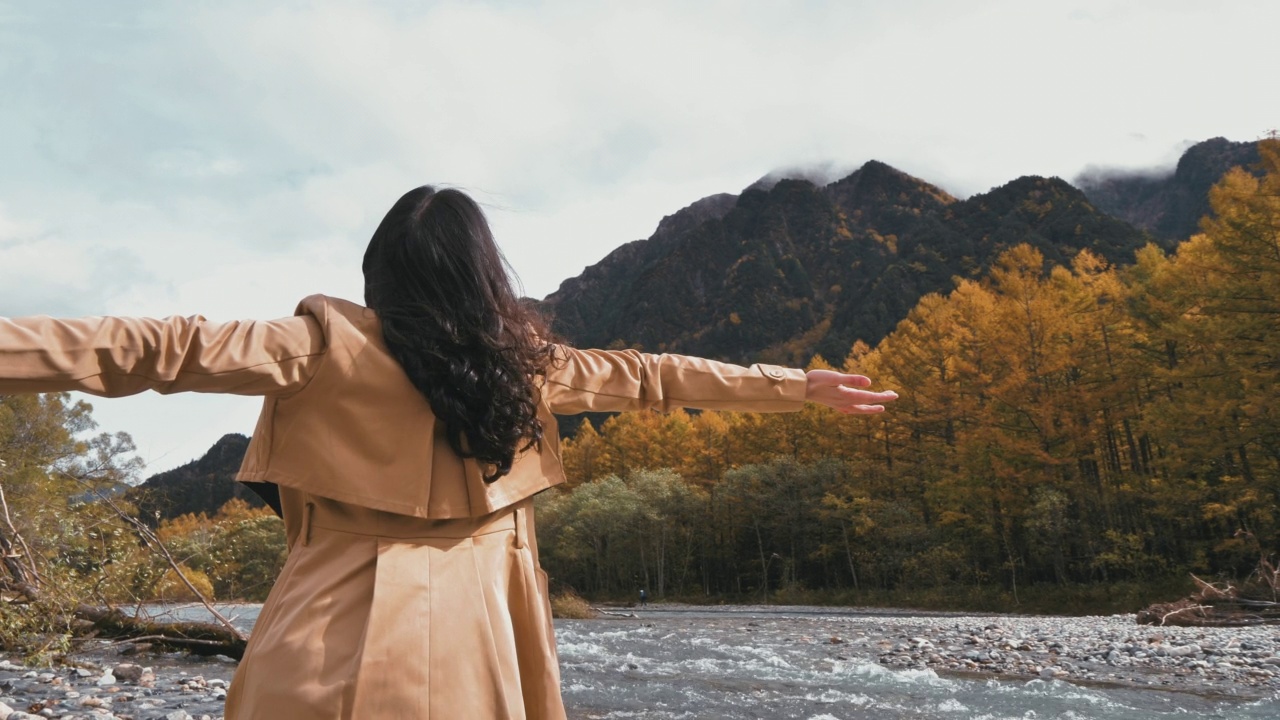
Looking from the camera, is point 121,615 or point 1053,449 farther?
point 1053,449

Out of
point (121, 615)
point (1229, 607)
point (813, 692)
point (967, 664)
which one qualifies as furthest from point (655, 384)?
point (1229, 607)

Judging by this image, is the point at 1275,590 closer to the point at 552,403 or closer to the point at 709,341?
the point at 552,403

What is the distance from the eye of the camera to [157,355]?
1127 mm

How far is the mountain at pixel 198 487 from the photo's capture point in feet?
28.1

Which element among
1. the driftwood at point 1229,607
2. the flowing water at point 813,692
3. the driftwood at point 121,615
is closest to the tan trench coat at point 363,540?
the driftwood at point 121,615

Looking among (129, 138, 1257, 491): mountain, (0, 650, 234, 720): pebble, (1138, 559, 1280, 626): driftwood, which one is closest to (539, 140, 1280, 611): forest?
(1138, 559, 1280, 626): driftwood

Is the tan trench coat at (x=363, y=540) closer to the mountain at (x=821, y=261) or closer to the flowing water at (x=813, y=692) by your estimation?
the flowing water at (x=813, y=692)

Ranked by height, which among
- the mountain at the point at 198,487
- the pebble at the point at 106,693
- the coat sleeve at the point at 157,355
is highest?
the mountain at the point at 198,487

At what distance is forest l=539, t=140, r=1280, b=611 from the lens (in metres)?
16.2

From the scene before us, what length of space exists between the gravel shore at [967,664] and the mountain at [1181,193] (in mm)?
108183

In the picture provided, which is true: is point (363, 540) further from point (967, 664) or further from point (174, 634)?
point (967, 664)

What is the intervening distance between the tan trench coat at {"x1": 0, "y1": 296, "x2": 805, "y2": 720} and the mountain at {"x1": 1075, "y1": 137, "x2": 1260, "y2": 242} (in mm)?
119462

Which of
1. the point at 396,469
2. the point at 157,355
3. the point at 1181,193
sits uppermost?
the point at 1181,193

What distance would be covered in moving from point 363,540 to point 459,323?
0.39 m
